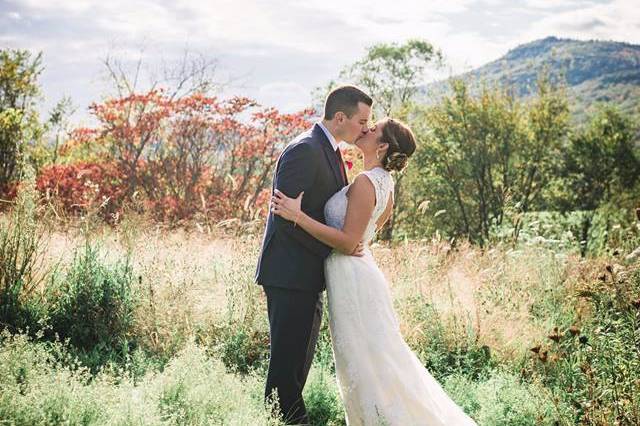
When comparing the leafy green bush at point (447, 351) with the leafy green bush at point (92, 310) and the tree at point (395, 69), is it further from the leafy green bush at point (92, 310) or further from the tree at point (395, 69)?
the tree at point (395, 69)

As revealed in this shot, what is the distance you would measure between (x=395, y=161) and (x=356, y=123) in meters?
0.35

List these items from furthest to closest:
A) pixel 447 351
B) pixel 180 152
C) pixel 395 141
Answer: pixel 180 152 < pixel 447 351 < pixel 395 141

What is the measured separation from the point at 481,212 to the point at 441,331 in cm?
1383

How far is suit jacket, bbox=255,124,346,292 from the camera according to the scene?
3.68 metres

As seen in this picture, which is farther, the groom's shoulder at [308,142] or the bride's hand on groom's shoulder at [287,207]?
the groom's shoulder at [308,142]

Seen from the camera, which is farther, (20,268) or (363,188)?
(20,268)

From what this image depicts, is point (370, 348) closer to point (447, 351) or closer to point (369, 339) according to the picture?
point (369, 339)

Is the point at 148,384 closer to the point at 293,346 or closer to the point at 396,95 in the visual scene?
the point at 293,346

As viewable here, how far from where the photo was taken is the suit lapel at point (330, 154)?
3834mm

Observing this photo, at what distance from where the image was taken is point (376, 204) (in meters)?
3.85

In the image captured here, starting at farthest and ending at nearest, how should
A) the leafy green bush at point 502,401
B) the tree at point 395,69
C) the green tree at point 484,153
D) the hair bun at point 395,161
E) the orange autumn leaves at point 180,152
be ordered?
the tree at point 395,69
the green tree at point 484,153
the orange autumn leaves at point 180,152
the leafy green bush at point 502,401
the hair bun at point 395,161

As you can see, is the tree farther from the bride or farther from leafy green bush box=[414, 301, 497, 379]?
the bride

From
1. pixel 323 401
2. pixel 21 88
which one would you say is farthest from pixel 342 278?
pixel 21 88

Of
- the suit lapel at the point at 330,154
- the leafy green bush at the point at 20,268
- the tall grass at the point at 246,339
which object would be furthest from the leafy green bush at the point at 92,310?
the suit lapel at the point at 330,154
